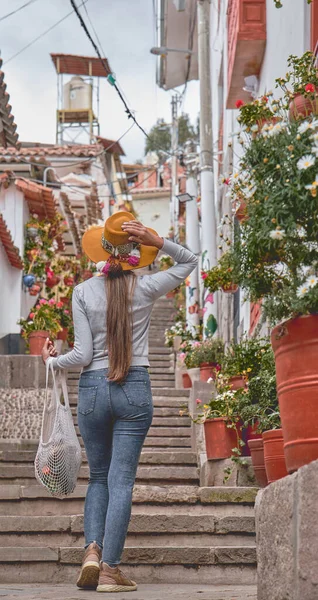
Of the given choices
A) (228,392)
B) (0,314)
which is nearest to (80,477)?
(228,392)

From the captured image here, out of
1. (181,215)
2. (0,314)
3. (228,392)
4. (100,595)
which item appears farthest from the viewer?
(181,215)

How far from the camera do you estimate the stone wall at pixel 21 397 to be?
12914mm

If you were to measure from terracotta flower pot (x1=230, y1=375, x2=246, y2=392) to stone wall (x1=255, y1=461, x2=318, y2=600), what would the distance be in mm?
5325

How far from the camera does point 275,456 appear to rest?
6.65 metres

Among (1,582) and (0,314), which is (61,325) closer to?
(0,314)

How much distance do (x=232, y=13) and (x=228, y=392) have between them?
5.65 metres

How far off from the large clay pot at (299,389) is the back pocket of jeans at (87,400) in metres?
1.47

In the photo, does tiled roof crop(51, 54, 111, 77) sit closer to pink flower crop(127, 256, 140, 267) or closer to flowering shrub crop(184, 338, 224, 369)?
flowering shrub crop(184, 338, 224, 369)

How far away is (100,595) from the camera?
5.42 metres

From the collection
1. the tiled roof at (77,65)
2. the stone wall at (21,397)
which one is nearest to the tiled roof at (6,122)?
the stone wall at (21,397)

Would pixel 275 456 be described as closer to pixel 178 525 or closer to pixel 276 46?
pixel 178 525

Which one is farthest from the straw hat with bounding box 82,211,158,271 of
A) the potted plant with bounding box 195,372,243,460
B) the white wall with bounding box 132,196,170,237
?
the white wall with bounding box 132,196,170,237

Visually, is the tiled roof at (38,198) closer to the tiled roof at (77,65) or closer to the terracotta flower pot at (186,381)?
the terracotta flower pot at (186,381)

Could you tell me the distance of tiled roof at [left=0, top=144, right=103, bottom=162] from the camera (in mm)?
20609
